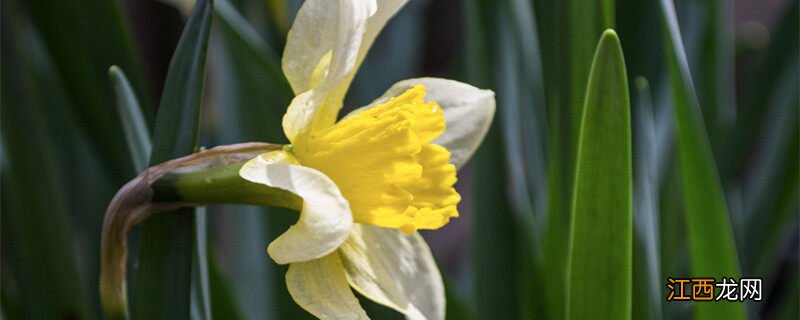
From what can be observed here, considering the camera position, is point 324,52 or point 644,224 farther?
point 644,224

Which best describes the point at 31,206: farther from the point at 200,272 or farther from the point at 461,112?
the point at 461,112

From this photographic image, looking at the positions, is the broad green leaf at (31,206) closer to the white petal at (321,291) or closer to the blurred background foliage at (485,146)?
the blurred background foliage at (485,146)

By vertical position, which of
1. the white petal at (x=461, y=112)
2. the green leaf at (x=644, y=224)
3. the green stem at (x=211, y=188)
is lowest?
the green leaf at (x=644, y=224)

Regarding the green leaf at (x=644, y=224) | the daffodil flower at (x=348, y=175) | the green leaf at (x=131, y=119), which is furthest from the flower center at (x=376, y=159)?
the green leaf at (x=644, y=224)

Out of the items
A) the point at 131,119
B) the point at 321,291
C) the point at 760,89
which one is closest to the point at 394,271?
the point at 321,291

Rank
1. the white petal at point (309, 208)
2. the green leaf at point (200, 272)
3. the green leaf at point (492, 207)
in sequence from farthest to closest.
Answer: the green leaf at point (492, 207) < the green leaf at point (200, 272) < the white petal at point (309, 208)

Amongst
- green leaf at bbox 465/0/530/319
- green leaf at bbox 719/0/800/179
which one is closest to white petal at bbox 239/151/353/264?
green leaf at bbox 465/0/530/319

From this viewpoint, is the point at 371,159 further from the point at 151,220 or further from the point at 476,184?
the point at 476,184
